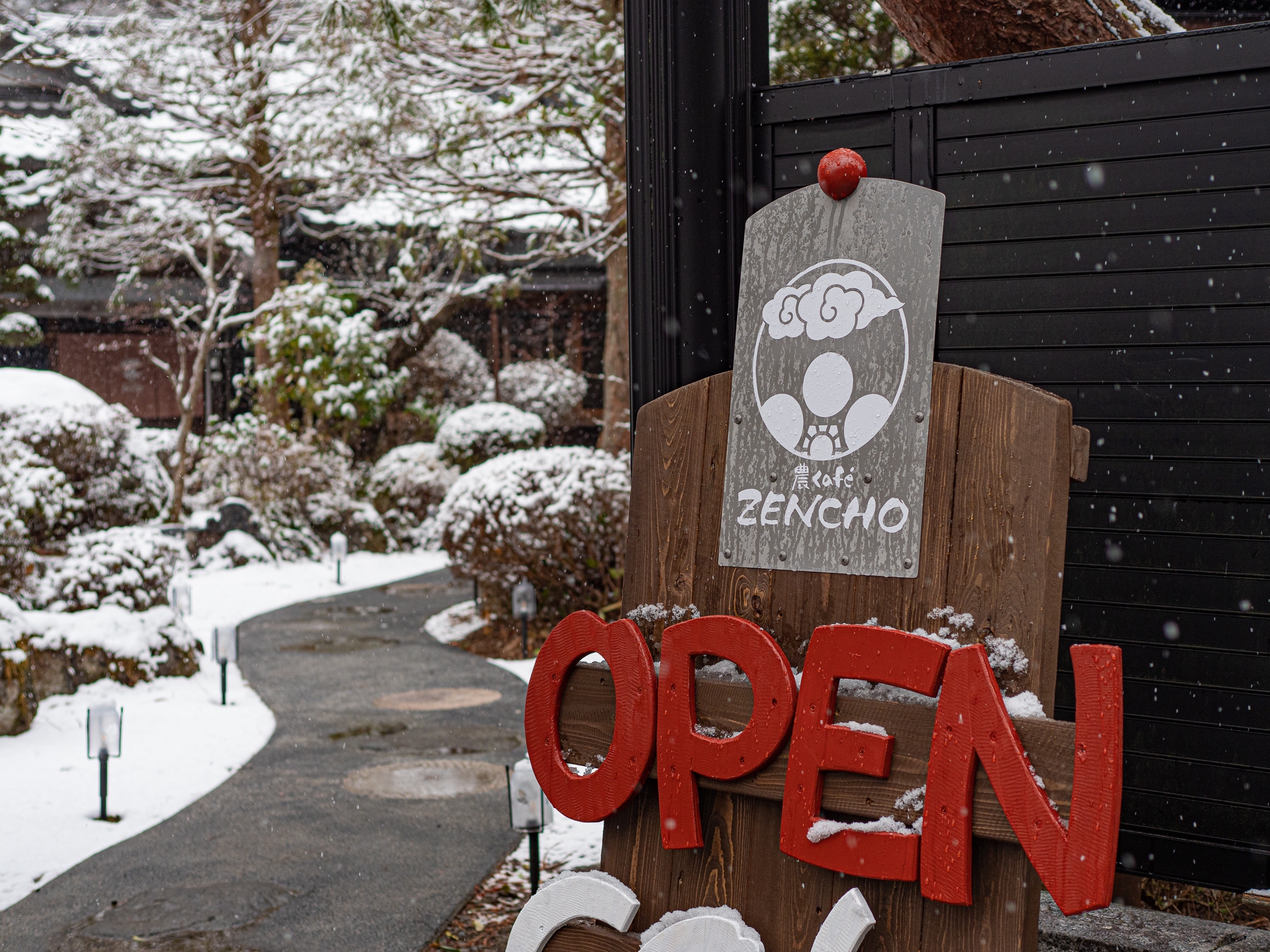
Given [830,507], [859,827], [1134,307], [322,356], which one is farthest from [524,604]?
[322,356]

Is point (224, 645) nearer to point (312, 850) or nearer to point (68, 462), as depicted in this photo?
point (312, 850)

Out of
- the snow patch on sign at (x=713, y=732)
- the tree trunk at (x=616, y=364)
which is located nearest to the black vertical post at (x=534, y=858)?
the snow patch on sign at (x=713, y=732)

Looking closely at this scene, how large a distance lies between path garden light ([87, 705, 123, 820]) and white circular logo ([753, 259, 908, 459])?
418 centimetres

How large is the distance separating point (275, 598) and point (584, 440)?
27.9 ft

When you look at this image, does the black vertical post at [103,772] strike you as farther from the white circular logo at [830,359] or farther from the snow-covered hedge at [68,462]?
the snow-covered hedge at [68,462]

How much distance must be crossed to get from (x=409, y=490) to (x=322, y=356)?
8.03 ft

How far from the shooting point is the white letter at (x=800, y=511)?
2.06 m

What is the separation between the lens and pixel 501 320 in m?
19.8

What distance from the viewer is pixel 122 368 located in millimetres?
19891

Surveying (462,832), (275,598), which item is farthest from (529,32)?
(462,832)

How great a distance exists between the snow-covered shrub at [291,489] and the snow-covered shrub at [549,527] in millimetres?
5737

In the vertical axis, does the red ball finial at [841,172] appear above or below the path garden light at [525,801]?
above

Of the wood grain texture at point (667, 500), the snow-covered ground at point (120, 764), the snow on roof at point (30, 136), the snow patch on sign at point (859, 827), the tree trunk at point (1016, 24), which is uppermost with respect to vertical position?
the snow on roof at point (30, 136)

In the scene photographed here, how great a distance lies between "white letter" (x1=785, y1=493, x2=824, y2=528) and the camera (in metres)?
2.06
